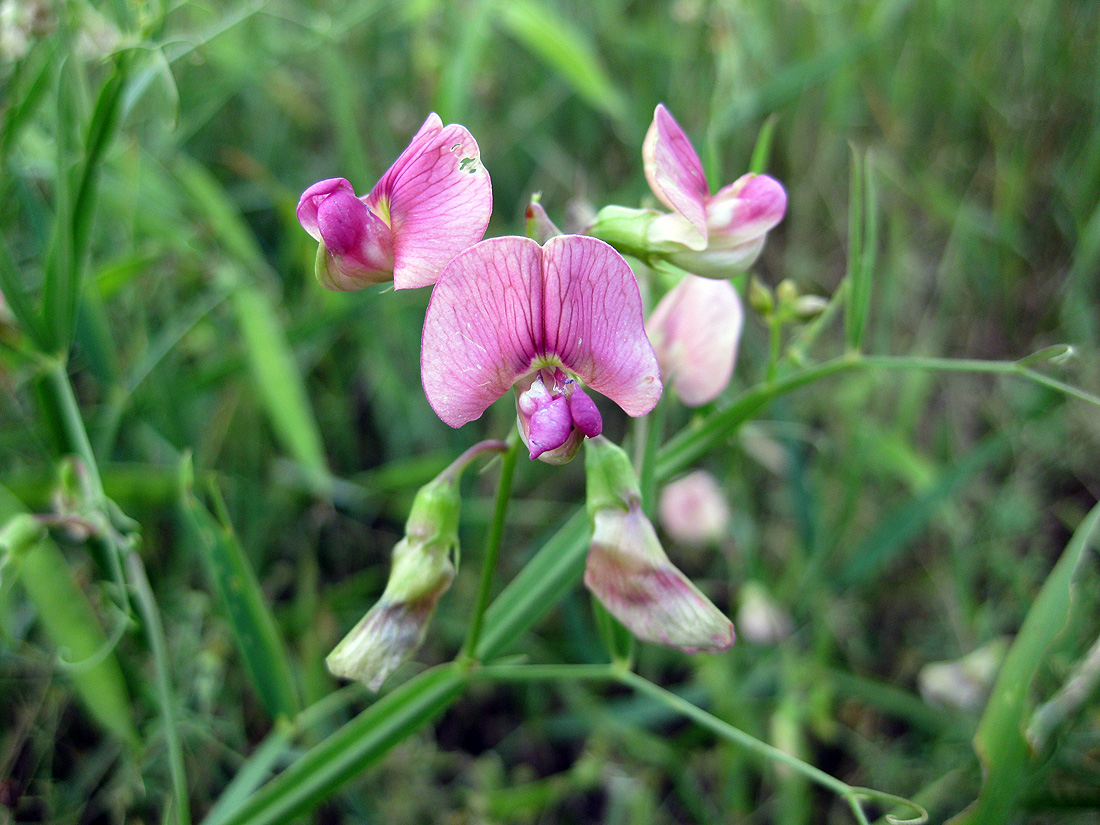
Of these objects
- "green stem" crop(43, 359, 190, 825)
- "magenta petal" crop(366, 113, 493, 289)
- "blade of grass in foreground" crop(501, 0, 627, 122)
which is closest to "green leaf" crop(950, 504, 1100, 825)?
"magenta petal" crop(366, 113, 493, 289)

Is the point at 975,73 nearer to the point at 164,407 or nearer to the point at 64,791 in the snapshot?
the point at 164,407

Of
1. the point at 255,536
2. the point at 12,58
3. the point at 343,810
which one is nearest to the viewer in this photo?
the point at 12,58

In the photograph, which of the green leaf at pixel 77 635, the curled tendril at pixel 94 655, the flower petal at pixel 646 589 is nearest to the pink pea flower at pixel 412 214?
the flower petal at pixel 646 589

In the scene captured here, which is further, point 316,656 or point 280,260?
point 280,260

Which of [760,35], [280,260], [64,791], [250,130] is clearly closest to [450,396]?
[64,791]

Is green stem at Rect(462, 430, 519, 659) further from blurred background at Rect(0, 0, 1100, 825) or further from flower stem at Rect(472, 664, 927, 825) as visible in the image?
blurred background at Rect(0, 0, 1100, 825)

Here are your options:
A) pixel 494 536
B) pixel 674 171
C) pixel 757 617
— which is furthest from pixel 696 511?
pixel 674 171

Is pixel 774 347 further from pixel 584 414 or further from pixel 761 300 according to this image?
pixel 584 414
